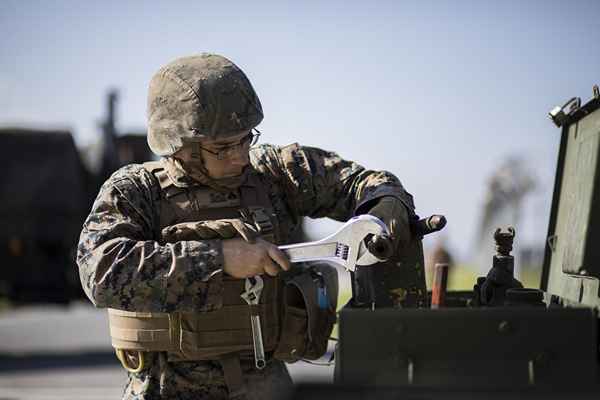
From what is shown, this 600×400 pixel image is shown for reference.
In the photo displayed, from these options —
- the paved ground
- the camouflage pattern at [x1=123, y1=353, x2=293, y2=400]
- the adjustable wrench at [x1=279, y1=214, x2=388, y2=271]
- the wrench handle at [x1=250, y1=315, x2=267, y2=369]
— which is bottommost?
the paved ground

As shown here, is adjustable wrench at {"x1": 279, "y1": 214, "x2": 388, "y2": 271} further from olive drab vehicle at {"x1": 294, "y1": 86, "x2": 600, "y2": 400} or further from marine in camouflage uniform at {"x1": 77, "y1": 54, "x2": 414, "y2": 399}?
olive drab vehicle at {"x1": 294, "y1": 86, "x2": 600, "y2": 400}

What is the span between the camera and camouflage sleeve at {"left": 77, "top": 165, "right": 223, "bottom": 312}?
2.67m

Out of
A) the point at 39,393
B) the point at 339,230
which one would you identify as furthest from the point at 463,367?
the point at 39,393

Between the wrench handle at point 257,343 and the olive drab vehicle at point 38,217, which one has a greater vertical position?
the wrench handle at point 257,343

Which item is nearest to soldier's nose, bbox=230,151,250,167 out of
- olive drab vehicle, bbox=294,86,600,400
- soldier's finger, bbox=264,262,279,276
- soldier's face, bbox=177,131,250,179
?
soldier's face, bbox=177,131,250,179

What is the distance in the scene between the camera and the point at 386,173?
10.4 feet

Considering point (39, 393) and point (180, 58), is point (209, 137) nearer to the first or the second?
point (180, 58)

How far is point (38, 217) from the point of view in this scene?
1145 cm

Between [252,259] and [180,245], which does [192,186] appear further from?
[252,259]

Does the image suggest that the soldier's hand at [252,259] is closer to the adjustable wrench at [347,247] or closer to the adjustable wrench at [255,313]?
the adjustable wrench at [347,247]

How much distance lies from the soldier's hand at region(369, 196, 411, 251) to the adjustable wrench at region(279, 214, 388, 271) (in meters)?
0.15

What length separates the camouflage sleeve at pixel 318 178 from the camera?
3232 millimetres

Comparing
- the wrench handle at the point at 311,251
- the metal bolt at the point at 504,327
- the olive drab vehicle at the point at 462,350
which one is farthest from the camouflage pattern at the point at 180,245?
the metal bolt at the point at 504,327

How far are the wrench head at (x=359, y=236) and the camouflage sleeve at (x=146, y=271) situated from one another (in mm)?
388
